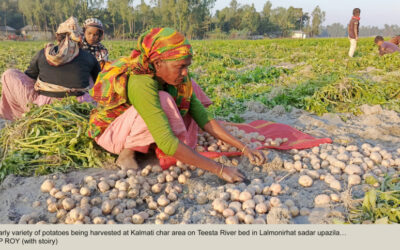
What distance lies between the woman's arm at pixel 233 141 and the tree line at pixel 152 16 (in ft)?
108

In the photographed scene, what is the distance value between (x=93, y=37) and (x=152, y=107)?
293 centimetres

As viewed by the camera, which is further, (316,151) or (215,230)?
(316,151)

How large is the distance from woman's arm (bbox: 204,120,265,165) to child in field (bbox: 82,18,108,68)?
258 centimetres

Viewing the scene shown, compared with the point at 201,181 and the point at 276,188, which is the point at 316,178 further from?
the point at 201,181

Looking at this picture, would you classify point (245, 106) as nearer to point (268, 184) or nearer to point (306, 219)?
point (268, 184)

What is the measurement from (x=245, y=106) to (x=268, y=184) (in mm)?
2491

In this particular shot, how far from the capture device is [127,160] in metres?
2.63

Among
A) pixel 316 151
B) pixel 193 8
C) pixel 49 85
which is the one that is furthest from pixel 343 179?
pixel 193 8

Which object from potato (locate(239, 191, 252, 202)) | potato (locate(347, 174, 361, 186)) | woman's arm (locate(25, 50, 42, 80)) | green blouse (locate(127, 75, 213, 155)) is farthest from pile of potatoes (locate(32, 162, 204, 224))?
woman's arm (locate(25, 50, 42, 80))

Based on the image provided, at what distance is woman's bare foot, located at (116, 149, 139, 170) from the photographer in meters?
2.61

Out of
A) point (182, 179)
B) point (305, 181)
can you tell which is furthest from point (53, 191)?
point (305, 181)

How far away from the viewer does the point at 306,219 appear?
1.98 metres

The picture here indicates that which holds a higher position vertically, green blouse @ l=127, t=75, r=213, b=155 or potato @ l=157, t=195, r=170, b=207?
green blouse @ l=127, t=75, r=213, b=155

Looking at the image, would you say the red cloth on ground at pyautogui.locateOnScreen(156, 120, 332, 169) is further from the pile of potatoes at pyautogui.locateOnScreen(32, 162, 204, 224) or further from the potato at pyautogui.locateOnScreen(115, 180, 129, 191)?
the potato at pyautogui.locateOnScreen(115, 180, 129, 191)
